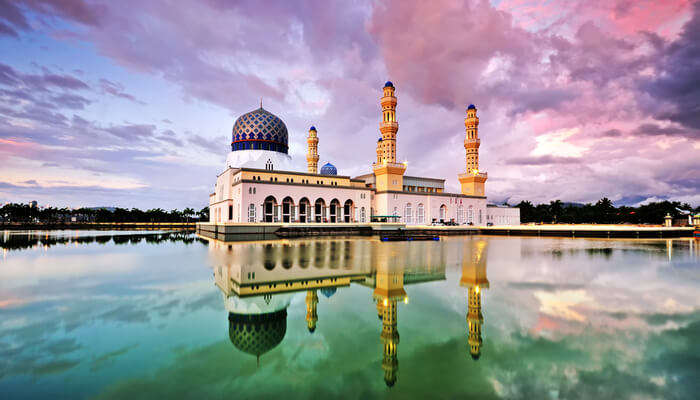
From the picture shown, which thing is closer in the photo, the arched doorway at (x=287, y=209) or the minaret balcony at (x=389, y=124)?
the arched doorway at (x=287, y=209)

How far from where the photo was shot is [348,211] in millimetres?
51281

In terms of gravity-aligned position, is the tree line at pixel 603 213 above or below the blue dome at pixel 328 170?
below

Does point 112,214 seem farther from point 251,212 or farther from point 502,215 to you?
point 502,215

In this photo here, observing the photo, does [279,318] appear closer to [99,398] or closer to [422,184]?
[99,398]

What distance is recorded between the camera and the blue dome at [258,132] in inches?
2035

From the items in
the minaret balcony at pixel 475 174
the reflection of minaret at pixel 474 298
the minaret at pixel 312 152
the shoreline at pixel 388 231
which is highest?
the minaret at pixel 312 152

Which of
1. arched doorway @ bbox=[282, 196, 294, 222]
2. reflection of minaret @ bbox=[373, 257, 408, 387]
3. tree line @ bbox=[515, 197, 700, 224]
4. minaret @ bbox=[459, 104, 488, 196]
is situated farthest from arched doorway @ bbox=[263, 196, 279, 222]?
tree line @ bbox=[515, 197, 700, 224]

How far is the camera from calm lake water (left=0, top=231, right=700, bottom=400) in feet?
13.9

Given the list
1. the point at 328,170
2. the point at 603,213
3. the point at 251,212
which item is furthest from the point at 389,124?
the point at 603,213

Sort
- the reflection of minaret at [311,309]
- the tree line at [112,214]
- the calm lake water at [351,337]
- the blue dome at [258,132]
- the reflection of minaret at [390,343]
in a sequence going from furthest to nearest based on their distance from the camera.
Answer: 1. the tree line at [112,214]
2. the blue dome at [258,132]
3. the reflection of minaret at [311,309]
4. the reflection of minaret at [390,343]
5. the calm lake water at [351,337]

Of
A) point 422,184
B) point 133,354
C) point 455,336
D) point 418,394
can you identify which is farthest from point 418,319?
point 422,184

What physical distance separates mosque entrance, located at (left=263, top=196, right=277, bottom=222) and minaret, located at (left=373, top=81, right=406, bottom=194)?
16.8 meters

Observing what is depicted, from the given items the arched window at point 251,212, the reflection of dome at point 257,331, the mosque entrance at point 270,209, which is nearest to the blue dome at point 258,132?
the mosque entrance at point 270,209

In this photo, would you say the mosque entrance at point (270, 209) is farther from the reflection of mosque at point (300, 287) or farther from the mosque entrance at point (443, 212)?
the mosque entrance at point (443, 212)
